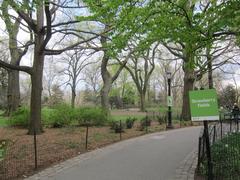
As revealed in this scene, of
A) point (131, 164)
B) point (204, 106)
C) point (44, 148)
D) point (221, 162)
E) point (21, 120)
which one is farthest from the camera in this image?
point (21, 120)

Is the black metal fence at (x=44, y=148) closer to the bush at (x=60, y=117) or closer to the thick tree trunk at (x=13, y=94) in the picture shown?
the bush at (x=60, y=117)

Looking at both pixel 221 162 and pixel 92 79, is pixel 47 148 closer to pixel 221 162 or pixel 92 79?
pixel 221 162

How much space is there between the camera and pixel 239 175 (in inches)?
393

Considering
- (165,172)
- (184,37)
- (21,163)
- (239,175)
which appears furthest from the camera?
(184,37)

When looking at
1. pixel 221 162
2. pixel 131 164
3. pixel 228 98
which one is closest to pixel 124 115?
pixel 228 98

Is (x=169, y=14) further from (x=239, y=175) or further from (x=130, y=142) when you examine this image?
(x=130, y=142)

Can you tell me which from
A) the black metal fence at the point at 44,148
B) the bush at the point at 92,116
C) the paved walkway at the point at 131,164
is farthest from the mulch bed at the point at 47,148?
the bush at the point at 92,116

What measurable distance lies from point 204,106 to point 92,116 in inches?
724

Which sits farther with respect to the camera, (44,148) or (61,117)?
(61,117)

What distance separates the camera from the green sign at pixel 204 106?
8703mm

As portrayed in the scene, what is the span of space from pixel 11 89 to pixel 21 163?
25.1 metres

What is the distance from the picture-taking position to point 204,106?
880cm

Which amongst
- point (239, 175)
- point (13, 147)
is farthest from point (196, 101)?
point (13, 147)

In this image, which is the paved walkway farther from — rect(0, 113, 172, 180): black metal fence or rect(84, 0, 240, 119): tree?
rect(84, 0, 240, 119): tree
